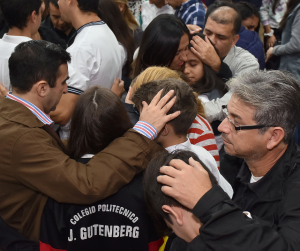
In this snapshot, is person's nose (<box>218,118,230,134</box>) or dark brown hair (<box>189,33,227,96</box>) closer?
person's nose (<box>218,118,230,134</box>)

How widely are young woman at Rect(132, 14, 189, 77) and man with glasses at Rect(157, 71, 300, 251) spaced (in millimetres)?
973

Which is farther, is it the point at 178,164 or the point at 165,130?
the point at 165,130

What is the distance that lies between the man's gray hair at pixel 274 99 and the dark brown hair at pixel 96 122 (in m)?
0.59

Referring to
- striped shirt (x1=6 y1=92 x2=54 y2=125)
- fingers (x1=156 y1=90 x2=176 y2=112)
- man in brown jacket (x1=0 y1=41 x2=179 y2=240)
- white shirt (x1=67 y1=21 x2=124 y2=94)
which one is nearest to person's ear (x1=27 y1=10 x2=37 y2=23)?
white shirt (x1=67 y1=21 x2=124 y2=94)

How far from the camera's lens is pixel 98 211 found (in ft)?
4.91

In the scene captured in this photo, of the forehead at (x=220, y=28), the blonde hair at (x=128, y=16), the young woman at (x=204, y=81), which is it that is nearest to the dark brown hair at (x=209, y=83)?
the young woman at (x=204, y=81)

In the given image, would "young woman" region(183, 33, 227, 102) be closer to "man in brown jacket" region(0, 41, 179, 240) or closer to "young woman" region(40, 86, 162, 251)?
"man in brown jacket" region(0, 41, 179, 240)

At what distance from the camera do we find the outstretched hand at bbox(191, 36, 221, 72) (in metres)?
2.65

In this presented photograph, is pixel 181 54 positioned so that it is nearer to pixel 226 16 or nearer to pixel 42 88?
pixel 226 16

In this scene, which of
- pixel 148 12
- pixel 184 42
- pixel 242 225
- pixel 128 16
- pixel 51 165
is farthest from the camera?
pixel 148 12

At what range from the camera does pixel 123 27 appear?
3406 millimetres

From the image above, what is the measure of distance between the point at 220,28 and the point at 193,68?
623 millimetres

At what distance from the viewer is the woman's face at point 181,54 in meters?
2.52

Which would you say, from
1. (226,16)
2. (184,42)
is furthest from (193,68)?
(226,16)
